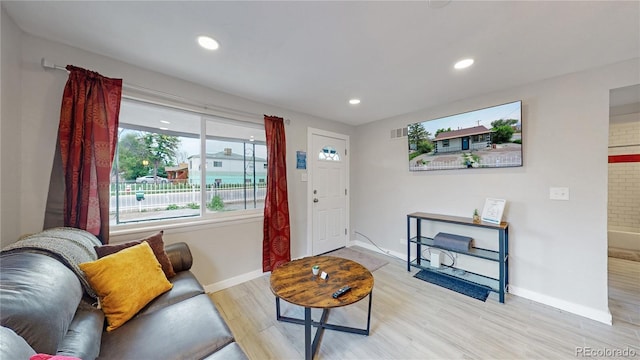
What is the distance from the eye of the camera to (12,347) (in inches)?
23.7

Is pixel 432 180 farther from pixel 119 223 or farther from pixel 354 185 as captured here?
pixel 119 223

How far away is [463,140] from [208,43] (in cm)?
297

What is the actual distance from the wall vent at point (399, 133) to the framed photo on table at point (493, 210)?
146 cm

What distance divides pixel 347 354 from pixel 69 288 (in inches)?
68.0

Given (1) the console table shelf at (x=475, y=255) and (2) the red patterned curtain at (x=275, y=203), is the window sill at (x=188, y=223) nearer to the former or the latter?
(2) the red patterned curtain at (x=275, y=203)

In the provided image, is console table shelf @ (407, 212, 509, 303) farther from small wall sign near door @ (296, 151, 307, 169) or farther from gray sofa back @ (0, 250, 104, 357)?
gray sofa back @ (0, 250, 104, 357)

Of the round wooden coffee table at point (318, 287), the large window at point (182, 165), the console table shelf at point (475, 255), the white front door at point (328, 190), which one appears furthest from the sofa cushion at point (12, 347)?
the console table shelf at point (475, 255)

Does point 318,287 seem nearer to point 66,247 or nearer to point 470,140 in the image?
point 66,247

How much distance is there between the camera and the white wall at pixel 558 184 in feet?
6.49

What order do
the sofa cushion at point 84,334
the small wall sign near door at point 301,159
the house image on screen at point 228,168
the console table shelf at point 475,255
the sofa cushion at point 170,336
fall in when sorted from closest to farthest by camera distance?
the sofa cushion at point 84,334, the sofa cushion at point 170,336, the console table shelf at point 475,255, the house image on screen at point 228,168, the small wall sign near door at point 301,159

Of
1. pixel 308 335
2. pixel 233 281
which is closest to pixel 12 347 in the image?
pixel 308 335

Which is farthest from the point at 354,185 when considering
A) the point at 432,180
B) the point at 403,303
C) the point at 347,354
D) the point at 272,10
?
the point at 272,10

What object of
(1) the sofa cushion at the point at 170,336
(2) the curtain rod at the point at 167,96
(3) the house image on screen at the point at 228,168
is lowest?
(1) the sofa cushion at the point at 170,336

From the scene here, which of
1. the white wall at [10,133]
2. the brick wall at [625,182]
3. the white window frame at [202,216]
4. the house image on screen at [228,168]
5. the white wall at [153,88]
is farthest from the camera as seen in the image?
the brick wall at [625,182]
